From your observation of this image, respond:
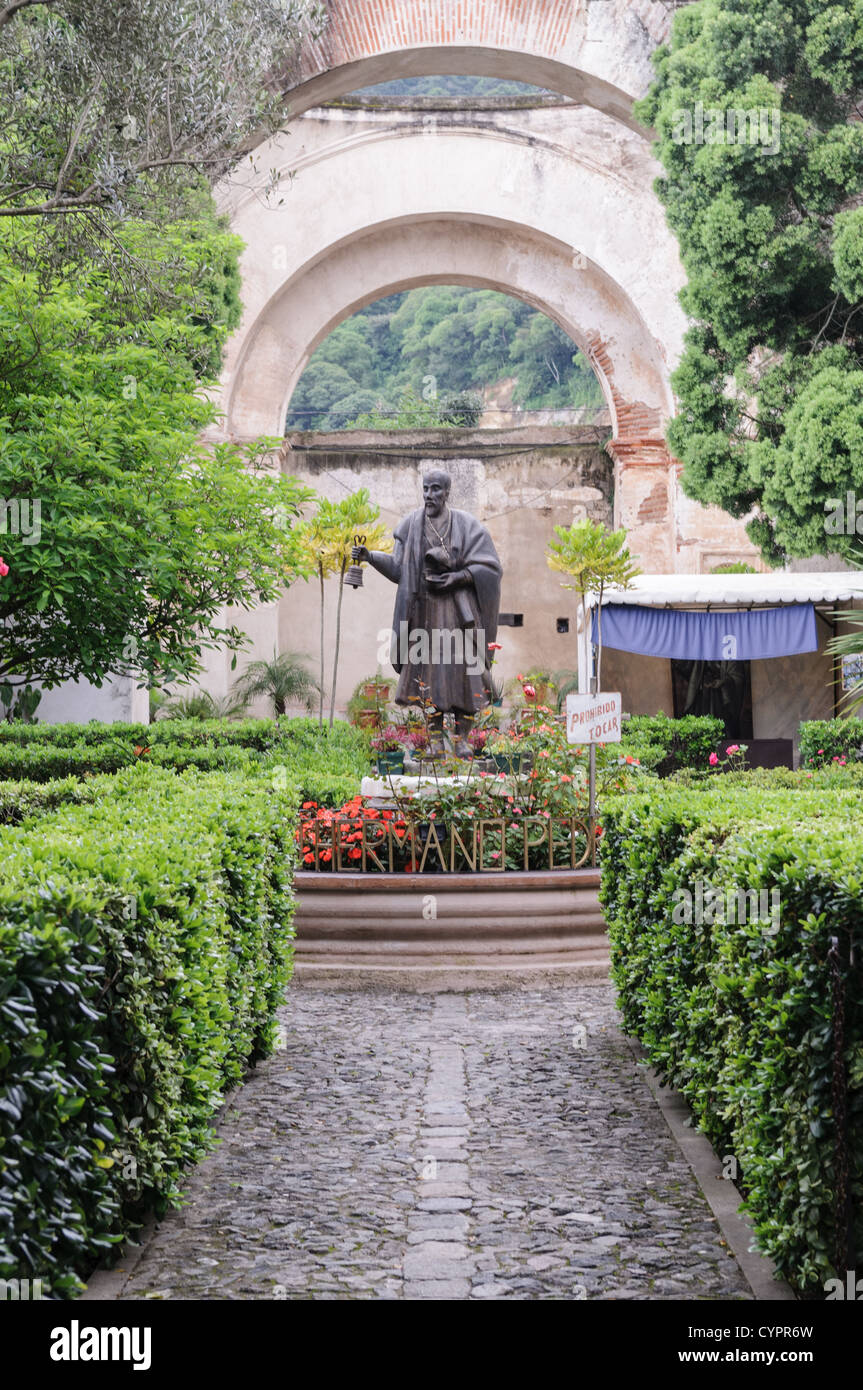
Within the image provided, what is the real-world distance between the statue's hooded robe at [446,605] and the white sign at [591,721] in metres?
3.02

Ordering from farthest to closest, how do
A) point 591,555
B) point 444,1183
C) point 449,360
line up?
point 449,360
point 591,555
point 444,1183

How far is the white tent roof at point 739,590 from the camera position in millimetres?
16859

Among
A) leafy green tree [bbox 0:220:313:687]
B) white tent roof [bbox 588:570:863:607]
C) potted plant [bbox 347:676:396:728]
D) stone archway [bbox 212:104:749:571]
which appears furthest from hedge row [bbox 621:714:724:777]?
leafy green tree [bbox 0:220:313:687]

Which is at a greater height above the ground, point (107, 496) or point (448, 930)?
point (107, 496)

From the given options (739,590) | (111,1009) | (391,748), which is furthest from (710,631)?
(111,1009)

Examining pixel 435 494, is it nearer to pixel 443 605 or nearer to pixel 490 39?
pixel 443 605

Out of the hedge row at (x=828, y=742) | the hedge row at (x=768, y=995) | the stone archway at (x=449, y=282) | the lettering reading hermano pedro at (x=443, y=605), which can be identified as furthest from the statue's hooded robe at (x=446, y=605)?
the stone archway at (x=449, y=282)

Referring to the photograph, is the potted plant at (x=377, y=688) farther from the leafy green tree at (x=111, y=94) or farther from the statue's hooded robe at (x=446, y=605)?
the leafy green tree at (x=111, y=94)

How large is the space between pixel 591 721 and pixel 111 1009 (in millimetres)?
5045

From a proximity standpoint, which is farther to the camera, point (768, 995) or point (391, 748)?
point (391, 748)

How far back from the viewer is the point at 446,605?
37.0 ft

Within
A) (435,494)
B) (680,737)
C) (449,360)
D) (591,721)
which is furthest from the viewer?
(449,360)

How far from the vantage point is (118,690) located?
659 inches

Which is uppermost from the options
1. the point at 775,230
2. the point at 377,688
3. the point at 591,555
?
the point at 775,230
